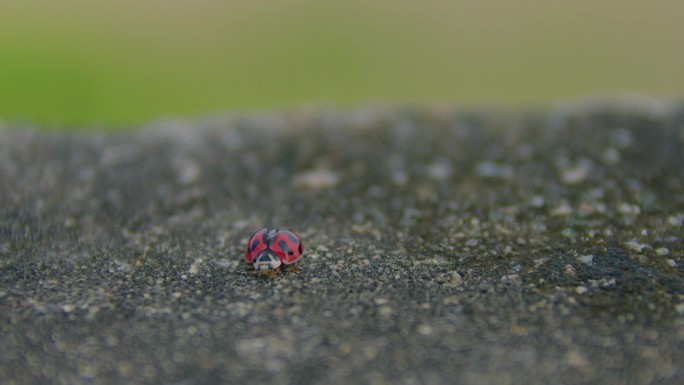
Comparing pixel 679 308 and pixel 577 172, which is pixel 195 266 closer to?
pixel 679 308

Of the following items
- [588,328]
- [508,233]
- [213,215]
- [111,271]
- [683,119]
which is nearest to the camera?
[588,328]

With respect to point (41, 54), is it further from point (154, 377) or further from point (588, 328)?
point (588, 328)

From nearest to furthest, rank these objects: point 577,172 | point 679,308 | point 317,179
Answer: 1. point 679,308
2. point 577,172
3. point 317,179

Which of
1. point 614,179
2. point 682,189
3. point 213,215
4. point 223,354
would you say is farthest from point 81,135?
point 682,189

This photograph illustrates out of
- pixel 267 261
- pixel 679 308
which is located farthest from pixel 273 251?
pixel 679 308

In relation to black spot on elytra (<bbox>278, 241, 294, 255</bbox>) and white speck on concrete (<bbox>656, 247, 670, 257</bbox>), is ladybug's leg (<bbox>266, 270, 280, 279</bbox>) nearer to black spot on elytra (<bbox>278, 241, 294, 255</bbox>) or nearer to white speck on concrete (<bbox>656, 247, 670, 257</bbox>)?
black spot on elytra (<bbox>278, 241, 294, 255</bbox>)

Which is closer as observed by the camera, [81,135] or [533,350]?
[533,350]
